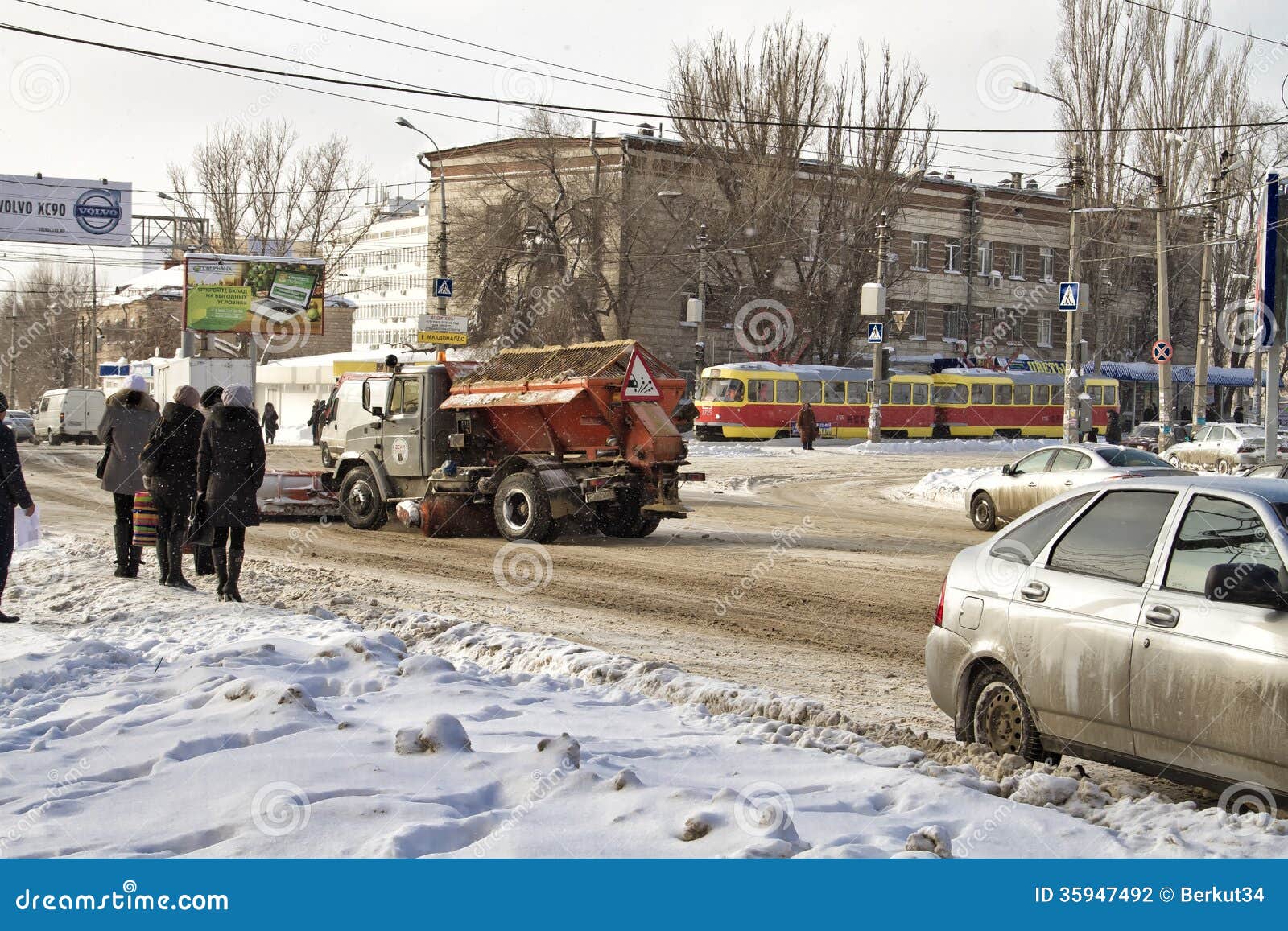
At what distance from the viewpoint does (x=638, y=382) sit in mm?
16094

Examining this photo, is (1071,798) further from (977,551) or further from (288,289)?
(288,289)

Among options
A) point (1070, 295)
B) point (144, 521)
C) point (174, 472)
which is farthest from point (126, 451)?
point (1070, 295)

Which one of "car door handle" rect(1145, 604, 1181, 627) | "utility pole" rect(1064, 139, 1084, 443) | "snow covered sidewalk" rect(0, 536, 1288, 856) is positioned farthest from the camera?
"utility pole" rect(1064, 139, 1084, 443)

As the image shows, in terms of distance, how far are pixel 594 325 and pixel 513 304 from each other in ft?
11.4

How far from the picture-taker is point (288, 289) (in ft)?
152

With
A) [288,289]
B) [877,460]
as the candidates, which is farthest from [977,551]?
[288,289]

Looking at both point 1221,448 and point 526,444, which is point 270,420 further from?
point 1221,448

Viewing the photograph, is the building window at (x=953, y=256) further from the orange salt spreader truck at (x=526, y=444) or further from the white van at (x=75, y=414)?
the orange salt spreader truck at (x=526, y=444)

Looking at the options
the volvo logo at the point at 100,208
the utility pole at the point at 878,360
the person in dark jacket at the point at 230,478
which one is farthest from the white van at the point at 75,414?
the person in dark jacket at the point at 230,478

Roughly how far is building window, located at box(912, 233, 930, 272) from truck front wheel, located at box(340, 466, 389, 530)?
56.1m

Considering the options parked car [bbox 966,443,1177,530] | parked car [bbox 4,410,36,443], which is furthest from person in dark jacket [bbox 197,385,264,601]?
parked car [bbox 4,410,36,443]

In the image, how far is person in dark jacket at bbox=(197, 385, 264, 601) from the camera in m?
10.3

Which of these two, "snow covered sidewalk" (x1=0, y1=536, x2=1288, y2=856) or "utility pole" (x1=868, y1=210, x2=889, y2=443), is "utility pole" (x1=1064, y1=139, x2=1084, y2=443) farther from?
"snow covered sidewalk" (x1=0, y1=536, x2=1288, y2=856)
